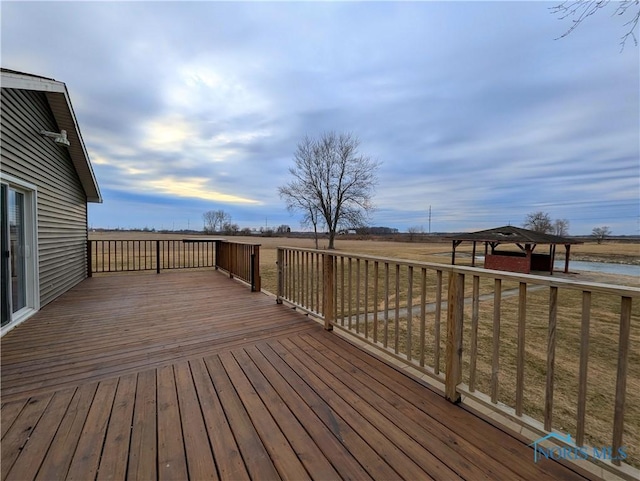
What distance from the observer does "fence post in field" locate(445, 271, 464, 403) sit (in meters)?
1.89

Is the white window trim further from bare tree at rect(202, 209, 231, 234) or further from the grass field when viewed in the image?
bare tree at rect(202, 209, 231, 234)

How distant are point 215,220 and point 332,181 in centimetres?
3694

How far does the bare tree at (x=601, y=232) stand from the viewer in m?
41.0

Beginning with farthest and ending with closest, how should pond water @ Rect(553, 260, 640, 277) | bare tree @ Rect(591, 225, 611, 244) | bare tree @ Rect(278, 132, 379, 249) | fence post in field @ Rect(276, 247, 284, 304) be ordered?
bare tree @ Rect(591, 225, 611, 244) → bare tree @ Rect(278, 132, 379, 249) → pond water @ Rect(553, 260, 640, 277) → fence post in field @ Rect(276, 247, 284, 304)

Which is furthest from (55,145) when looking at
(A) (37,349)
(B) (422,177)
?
(B) (422,177)

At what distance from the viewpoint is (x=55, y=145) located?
5.27m

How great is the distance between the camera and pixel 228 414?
1750 mm

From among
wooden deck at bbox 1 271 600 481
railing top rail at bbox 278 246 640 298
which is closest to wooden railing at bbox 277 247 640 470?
railing top rail at bbox 278 246 640 298

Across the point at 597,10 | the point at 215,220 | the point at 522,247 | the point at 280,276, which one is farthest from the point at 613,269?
the point at 215,220

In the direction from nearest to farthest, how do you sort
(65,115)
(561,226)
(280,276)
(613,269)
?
(280,276)
(65,115)
(613,269)
(561,226)

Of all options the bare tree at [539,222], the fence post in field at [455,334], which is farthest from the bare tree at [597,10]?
the bare tree at [539,222]

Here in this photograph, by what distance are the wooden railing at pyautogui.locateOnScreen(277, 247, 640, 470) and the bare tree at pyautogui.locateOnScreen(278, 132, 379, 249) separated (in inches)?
812

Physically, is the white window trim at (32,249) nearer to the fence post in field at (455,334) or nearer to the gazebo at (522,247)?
the fence post in field at (455,334)

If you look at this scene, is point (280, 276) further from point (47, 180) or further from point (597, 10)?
point (597, 10)
